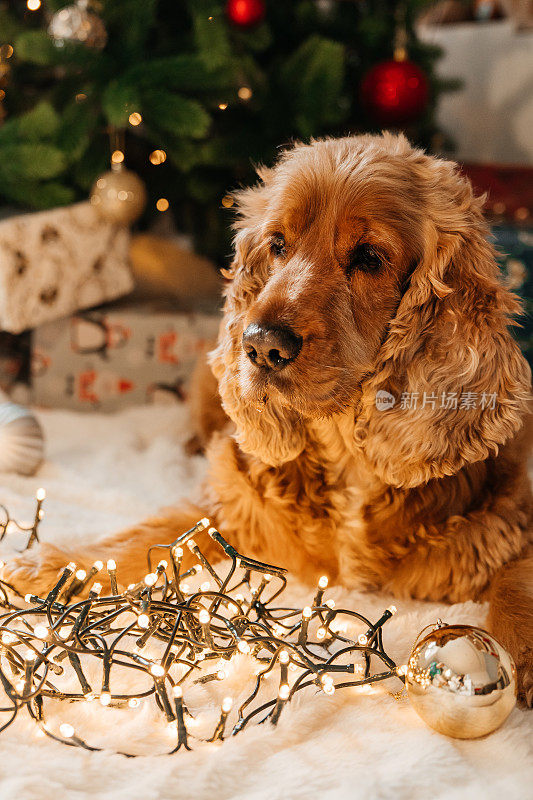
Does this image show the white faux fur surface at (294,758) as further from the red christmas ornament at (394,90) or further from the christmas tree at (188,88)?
the red christmas ornament at (394,90)

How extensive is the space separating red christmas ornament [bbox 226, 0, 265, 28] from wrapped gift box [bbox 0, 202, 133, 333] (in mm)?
725

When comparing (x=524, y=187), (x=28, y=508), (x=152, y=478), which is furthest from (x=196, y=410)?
(x=524, y=187)

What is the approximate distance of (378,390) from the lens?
1298 mm

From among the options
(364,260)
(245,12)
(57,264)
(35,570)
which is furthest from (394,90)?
(35,570)

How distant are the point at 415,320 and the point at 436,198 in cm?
23

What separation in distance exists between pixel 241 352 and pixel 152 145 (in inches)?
63.3

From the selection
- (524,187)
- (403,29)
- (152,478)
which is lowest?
(152,478)

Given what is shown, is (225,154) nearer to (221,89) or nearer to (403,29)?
(221,89)

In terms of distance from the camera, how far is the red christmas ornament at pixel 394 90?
2328 millimetres

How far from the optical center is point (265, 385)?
1.21 m

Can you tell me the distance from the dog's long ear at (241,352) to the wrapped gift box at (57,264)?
95 cm

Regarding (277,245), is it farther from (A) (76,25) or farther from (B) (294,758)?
(A) (76,25)

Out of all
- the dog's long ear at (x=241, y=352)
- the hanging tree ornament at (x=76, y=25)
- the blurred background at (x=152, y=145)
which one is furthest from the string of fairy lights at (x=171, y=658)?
the hanging tree ornament at (x=76, y=25)

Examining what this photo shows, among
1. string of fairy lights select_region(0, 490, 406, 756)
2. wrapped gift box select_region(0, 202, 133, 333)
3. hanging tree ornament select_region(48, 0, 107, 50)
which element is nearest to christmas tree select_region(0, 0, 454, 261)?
hanging tree ornament select_region(48, 0, 107, 50)
